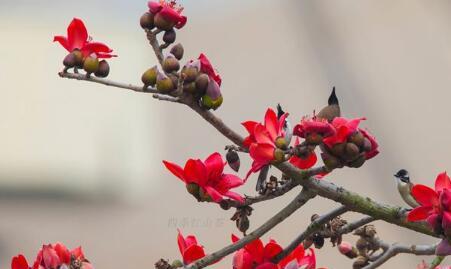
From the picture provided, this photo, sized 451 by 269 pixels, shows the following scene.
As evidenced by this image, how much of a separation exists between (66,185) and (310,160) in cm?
158

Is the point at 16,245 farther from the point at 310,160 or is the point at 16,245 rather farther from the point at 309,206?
the point at 310,160

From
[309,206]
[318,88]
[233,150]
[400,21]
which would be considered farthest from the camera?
[400,21]

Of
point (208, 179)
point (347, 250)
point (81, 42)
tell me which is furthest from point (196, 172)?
point (347, 250)

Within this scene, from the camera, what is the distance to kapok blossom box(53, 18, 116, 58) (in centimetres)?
57

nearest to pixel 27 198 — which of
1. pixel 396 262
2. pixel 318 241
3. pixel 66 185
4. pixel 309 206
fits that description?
pixel 66 185

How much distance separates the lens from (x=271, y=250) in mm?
582

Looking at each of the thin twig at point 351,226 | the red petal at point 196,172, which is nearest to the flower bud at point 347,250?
the thin twig at point 351,226

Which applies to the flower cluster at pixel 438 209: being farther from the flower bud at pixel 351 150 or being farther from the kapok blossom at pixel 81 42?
the kapok blossom at pixel 81 42

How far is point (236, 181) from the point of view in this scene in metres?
0.55

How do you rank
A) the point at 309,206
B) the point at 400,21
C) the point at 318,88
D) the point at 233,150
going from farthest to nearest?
the point at 400,21 → the point at 318,88 → the point at 309,206 → the point at 233,150

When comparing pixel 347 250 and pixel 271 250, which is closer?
pixel 271 250

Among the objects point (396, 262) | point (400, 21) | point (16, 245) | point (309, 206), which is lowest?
point (396, 262)

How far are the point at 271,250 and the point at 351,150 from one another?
123 millimetres

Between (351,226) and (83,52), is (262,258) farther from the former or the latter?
(83,52)
